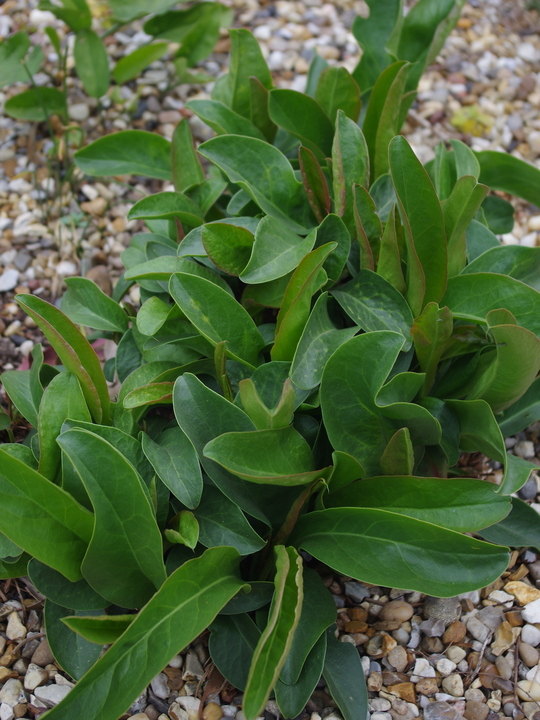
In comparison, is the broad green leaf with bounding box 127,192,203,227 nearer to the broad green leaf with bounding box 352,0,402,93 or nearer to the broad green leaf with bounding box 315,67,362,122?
the broad green leaf with bounding box 315,67,362,122

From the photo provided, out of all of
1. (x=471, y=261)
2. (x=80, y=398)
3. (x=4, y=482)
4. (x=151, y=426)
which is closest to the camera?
(x=4, y=482)

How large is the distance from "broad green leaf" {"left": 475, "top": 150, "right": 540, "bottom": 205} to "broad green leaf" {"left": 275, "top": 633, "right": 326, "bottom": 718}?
114cm

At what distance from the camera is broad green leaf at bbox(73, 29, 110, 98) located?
2.10 meters

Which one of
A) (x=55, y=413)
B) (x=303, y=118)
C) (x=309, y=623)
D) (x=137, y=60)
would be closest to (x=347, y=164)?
(x=303, y=118)

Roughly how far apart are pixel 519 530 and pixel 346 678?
1.44 feet

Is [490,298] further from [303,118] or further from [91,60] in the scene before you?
[91,60]

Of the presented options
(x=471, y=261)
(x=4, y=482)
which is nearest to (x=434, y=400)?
(x=471, y=261)

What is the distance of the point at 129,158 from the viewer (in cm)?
166

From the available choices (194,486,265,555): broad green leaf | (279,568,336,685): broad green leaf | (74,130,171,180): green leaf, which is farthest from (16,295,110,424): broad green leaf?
(74,130,171,180): green leaf

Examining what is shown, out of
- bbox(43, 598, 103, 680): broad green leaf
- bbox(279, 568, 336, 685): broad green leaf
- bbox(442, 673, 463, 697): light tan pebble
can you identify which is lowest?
bbox(442, 673, 463, 697): light tan pebble

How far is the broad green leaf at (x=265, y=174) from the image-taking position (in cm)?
135

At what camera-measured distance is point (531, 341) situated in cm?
105

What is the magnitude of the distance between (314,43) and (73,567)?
6.91ft

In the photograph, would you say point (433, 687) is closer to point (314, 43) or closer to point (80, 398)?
point (80, 398)
